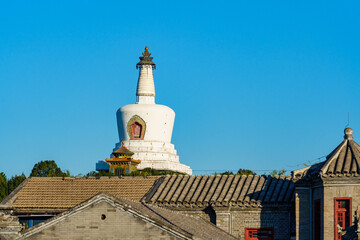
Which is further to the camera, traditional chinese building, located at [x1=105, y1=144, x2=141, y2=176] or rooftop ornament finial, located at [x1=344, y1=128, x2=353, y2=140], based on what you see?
traditional chinese building, located at [x1=105, y1=144, x2=141, y2=176]

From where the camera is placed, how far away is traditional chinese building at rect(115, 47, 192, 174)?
98.6m

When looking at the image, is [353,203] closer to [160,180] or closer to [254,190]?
[254,190]

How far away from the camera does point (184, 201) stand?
49.4 metres

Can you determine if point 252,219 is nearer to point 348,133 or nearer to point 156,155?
point 348,133

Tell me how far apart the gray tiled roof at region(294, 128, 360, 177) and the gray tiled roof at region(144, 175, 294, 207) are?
479 cm

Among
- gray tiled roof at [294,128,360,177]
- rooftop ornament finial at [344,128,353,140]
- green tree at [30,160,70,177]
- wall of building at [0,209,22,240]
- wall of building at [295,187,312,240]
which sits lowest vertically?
wall of building at [0,209,22,240]

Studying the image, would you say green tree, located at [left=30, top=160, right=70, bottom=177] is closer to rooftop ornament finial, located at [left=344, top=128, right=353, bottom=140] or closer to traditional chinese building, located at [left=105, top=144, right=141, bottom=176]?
traditional chinese building, located at [left=105, top=144, right=141, bottom=176]

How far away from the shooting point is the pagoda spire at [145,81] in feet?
344

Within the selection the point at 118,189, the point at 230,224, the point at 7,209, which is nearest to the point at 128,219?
the point at 7,209

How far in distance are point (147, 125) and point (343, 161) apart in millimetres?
60607

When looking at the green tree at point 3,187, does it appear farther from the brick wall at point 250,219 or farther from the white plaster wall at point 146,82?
the white plaster wall at point 146,82

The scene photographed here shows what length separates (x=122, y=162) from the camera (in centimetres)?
8812

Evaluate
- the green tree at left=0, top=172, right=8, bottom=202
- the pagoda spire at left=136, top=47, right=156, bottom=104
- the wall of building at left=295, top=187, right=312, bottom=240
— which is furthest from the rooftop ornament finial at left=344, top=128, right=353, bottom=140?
the pagoda spire at left=136, top=47, right=156, bottom=104

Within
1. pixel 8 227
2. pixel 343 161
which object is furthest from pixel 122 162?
pixel 8 227
